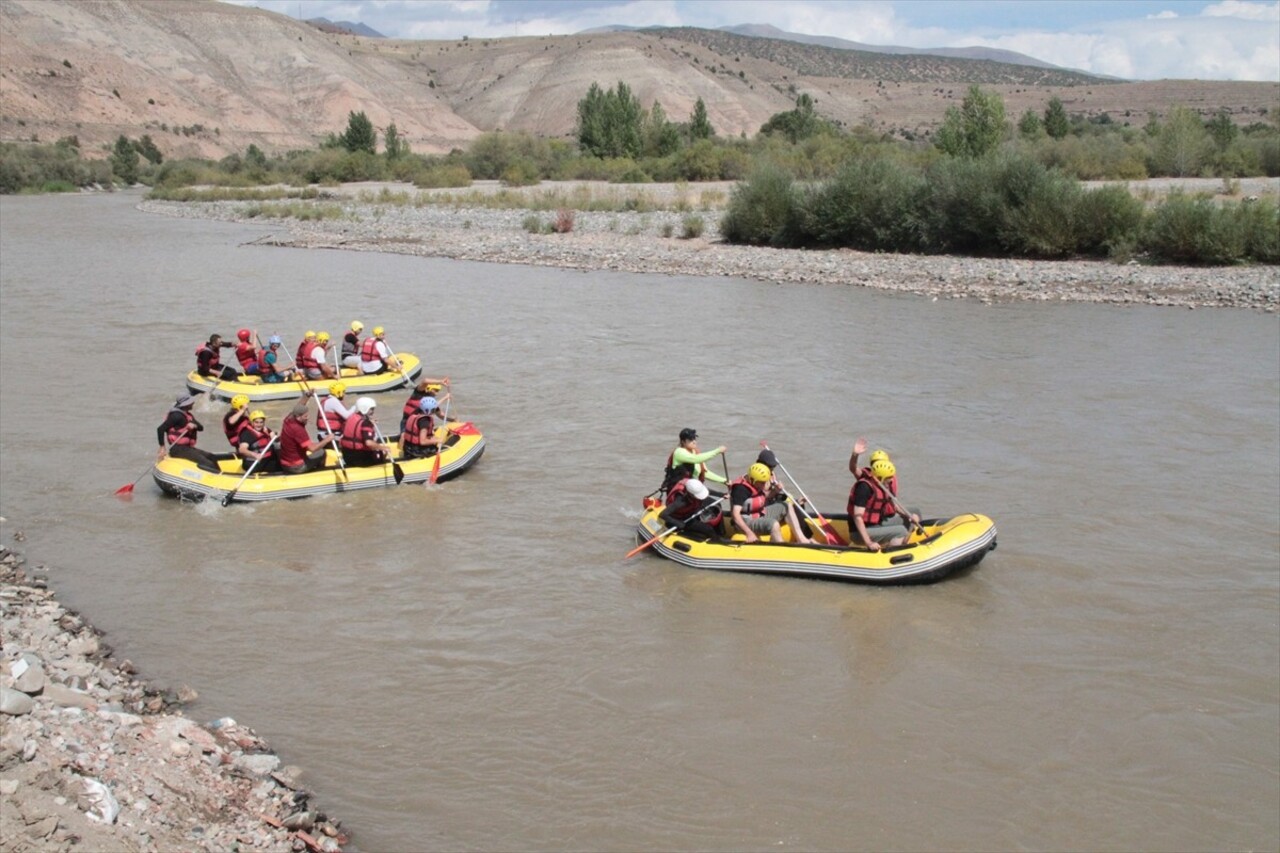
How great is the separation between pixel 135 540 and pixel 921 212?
21.9 metres

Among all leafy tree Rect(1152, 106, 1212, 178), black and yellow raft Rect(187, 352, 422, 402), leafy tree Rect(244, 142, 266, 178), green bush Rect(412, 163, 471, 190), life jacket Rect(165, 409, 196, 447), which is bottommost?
black and yellow raft Rect(187, 352, 422, 402)

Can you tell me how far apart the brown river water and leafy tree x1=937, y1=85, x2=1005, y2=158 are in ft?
74.2

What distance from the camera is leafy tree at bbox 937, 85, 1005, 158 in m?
39.5

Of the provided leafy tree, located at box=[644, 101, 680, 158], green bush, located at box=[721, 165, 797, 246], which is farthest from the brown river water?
leafy tree, located at box=[644, 101, 680, 158]

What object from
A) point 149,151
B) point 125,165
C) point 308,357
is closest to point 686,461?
point 308,357

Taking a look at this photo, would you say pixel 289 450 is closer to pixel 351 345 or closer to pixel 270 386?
pixel 270 386

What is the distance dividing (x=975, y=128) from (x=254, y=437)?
33.5m

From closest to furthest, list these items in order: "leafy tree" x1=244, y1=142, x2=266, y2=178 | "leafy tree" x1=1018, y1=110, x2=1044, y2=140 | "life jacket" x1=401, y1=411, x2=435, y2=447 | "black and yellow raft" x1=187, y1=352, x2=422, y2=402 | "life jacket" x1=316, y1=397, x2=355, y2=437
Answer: "life jacket" x1=401, y1=411, x2=435, y2=447 → "life jacket" x1=316, y1=397, x2=355, y2=437 → "black and yellow raft" x1=187, y1=352, x2=422, y2=402 → "leafy tree" x1=1018, y1=110, x2=1044, y2=140 → "leafy tree" x1=244, y1=142, x2=266, y2=178

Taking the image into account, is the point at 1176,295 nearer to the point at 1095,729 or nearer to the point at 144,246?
the point at 1095,729

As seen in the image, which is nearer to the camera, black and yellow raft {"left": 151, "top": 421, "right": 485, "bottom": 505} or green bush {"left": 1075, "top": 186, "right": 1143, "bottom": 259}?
black and yellow raft {"left": 151, "top": 421, "right": 485, "bottom": 505}

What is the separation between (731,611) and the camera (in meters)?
9.09

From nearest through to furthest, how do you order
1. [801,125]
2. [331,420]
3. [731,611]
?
[731,611]
[331,420]
[801,125]

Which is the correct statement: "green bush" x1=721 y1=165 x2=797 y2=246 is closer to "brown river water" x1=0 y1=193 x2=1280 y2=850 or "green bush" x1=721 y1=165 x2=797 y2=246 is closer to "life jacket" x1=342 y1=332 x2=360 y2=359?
"brown river water" x1=0 y1=193 x2=1280 y2=850

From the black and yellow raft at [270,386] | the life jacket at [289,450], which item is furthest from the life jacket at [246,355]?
the life jacket at [289,450]
